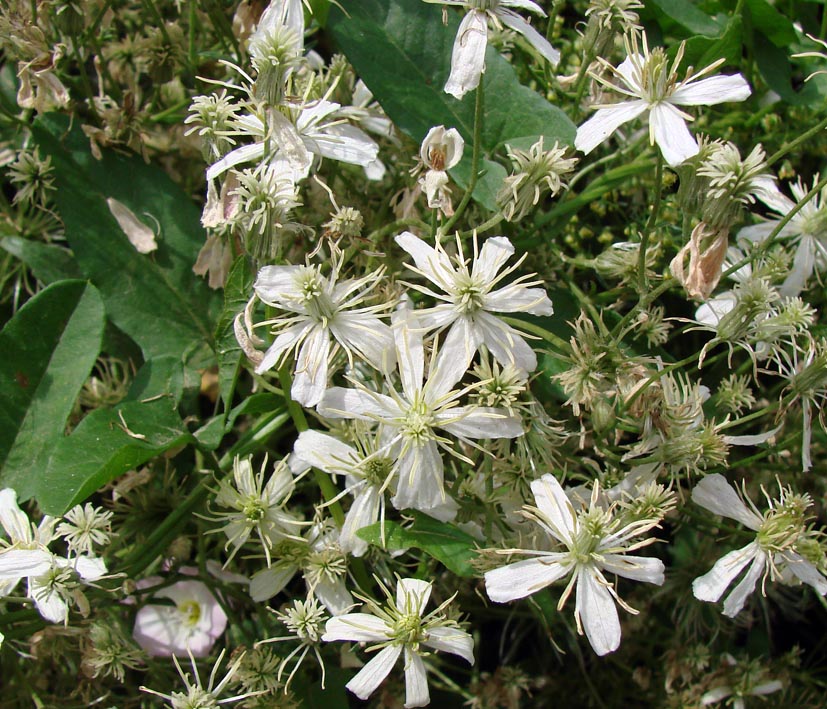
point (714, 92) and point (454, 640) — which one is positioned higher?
point (714, 92)

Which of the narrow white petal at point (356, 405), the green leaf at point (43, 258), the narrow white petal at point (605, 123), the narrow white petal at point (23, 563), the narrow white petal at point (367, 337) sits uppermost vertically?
the narrow white petal at point (605, 123)

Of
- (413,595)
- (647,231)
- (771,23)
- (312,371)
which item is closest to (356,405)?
(312,371)

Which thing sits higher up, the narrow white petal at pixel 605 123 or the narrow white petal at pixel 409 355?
the narrow white petal at pixel 605 123

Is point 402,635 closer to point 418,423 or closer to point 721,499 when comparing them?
point 418,423

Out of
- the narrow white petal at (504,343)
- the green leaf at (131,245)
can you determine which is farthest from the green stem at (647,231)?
the green leaf at (131,245)

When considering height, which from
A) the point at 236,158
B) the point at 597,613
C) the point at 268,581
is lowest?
the point at 268,581

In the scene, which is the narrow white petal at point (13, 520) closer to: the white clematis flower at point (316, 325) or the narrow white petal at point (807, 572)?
the white clematis flower at point (316, 325)
